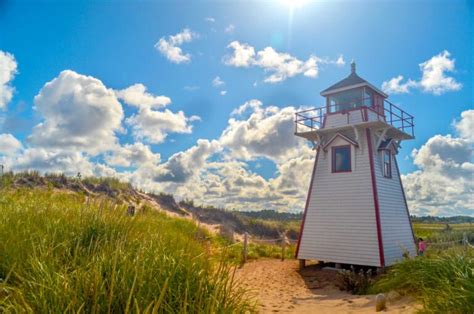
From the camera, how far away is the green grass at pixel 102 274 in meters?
3.59

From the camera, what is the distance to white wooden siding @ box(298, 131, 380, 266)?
1556 centimetres

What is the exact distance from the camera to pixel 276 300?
10594 millimetres

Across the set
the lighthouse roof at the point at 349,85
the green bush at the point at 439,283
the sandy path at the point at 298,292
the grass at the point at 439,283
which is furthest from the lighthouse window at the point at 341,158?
the green bush at the point at 439,283

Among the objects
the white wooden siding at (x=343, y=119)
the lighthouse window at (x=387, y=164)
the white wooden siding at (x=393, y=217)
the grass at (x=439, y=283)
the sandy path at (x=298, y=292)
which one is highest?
the white wooden siding at (x=343, y=119)

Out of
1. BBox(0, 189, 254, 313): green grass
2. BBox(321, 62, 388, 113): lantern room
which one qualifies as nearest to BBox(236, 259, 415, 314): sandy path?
BBox(0, 189, 254, 313): green grass

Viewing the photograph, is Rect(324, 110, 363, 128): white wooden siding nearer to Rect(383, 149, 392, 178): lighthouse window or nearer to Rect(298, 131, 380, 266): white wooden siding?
Rect(298, 131, 380, 266): white wooden siding

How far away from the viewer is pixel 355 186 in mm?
16312

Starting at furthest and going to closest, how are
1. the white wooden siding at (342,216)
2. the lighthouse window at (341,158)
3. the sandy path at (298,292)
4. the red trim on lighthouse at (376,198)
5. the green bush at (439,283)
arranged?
the lighthouse window at (341,158) → the white wooden siding at (342,216) → the red trim on lighthouse at (376,198) → the sandy path at (298,292) → the green bush at (439,283)

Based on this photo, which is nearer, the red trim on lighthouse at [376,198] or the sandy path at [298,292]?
the sandy path at [298,292]

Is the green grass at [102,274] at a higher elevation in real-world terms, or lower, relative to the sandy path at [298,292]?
higher

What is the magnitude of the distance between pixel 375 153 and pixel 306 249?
549 centimetres

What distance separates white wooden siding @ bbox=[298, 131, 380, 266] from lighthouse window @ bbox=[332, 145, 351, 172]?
0.24 meters

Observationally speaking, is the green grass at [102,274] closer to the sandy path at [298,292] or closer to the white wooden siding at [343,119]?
the sandy path at [298,292]

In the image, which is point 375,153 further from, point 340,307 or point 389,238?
point 340,307
